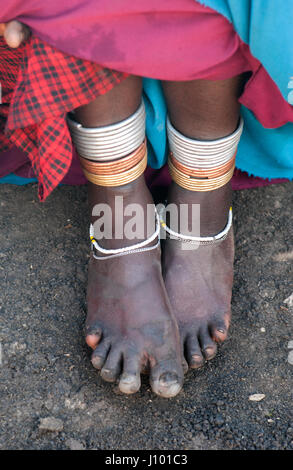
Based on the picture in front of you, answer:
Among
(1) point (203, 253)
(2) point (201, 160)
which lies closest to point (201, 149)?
(2) point (201, 160)

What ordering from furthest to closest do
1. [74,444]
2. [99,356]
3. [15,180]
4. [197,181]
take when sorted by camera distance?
[15,180], [197,181], [99,356], [74,444]

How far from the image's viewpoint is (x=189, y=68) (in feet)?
3.79

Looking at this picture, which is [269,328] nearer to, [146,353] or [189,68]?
[146,353]

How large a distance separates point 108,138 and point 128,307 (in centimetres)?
44

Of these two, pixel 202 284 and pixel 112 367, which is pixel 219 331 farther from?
pixel 112 367

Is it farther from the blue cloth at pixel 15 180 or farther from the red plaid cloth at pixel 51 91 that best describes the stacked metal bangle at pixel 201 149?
the blue cloth at pixel 15 180

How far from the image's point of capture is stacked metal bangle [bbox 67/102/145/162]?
4.30 feet

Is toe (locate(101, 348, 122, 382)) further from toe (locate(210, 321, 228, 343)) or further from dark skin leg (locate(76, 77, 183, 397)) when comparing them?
toe (locate(210, 321, 228, 343))

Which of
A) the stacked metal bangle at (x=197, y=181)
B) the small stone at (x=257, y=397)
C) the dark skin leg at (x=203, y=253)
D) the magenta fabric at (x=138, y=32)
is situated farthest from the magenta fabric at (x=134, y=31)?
the small stone at (x=257, y=397)

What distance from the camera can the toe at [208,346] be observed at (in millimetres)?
1410

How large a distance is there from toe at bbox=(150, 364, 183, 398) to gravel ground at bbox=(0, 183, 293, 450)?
58mm

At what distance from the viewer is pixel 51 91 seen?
3.85ft

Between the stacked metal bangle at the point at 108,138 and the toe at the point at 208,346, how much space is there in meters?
0.52
